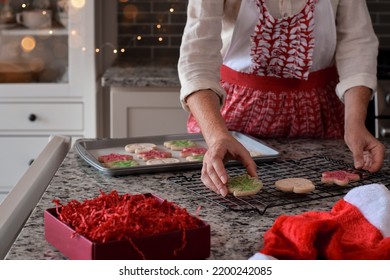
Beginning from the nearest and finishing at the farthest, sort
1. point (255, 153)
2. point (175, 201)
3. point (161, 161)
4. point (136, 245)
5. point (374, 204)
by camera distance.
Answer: point (136, 245) → point (374, 204) → point (175, 201) → point (161, 161) → point (255, 153)

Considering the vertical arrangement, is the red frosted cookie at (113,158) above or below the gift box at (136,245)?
below

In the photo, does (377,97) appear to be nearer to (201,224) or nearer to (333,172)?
(333,172)

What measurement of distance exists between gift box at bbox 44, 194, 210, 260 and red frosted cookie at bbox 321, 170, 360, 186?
0.46m

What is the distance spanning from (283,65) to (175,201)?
27.7 inches

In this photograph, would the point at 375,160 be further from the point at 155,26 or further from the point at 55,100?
the point at 155,26

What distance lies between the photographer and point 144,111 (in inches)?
118

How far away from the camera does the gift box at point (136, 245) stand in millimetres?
→ 999

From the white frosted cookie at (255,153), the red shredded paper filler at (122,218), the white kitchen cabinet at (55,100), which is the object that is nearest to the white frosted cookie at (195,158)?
the white frosted cookie at (255,153)

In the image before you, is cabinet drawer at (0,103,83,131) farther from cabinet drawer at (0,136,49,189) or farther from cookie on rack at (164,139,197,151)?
cookie on rack at (164,139,197,151)

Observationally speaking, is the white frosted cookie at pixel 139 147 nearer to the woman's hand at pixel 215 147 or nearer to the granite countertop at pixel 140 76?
the woman's hand at pixel 215 147

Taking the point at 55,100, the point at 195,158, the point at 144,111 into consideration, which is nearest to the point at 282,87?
the point at 195,158

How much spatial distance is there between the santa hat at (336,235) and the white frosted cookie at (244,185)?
21 centimetres

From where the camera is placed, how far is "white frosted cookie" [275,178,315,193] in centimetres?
141
